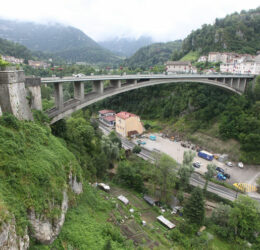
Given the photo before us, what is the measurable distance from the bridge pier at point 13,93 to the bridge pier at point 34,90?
4.77 ft

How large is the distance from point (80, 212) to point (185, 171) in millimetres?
14436

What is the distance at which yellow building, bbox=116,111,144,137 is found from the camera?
4201cm

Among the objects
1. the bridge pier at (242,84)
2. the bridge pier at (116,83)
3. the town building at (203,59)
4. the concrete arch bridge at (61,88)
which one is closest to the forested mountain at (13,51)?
the bridge pier at (116,83)

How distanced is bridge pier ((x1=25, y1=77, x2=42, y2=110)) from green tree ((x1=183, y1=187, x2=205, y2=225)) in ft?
57.0

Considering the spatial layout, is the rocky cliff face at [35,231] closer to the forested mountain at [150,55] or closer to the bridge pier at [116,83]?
the bridge pier at [116,83]

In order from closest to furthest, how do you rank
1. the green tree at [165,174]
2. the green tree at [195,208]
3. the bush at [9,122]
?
the bush at [9,122]
the green tree at [195,208]
the green tree at [165,174]

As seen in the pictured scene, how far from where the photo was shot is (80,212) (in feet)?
43.5

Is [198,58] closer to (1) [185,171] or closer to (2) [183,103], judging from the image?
(2) [183,103]

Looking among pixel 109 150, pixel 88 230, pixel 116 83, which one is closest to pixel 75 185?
pixel 88 230

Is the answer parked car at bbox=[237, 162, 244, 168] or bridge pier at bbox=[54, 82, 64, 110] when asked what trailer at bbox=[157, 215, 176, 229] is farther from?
parked car at bbox=[237, 162, 244, 168]

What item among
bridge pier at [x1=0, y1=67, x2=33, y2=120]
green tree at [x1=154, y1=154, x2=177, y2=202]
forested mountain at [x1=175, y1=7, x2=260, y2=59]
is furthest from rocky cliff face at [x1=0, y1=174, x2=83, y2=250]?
forested mountain at [x1=175, y1=7, x2=260, y2=59]

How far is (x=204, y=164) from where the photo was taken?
32.0 meters

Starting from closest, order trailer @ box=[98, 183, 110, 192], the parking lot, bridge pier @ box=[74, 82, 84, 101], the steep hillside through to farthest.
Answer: the steep hillside
trailer @ box=[98, 183, 110, 192]
bridge pier @ box=[74, 82, 84, 101]
the parking lot

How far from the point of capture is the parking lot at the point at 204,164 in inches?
1134
